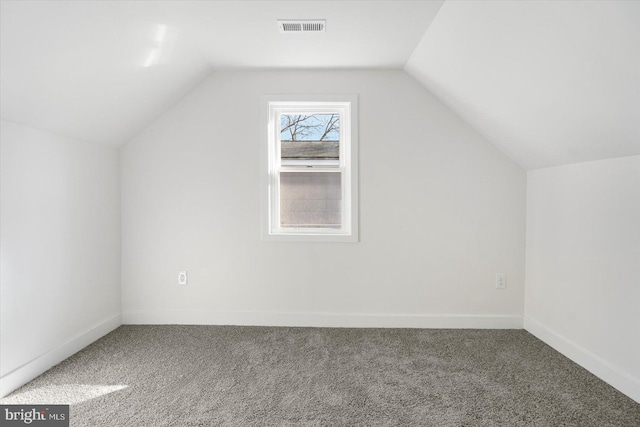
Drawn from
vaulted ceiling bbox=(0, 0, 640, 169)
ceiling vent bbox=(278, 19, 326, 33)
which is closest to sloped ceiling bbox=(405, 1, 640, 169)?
vaulted ceiling bbox=(0, 0, 640, 169)

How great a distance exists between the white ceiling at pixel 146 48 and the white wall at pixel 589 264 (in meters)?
1.59

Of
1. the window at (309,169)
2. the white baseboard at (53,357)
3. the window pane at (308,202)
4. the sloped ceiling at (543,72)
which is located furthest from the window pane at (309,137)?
the white baseboard at (53,357)

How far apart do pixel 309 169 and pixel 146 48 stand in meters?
1.70

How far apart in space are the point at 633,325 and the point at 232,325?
2.99 m

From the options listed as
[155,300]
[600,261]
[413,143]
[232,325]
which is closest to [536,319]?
[600,261]

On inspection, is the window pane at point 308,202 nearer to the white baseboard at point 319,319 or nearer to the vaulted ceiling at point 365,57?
the white baseboard at point 319,319

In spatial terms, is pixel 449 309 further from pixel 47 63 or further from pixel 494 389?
pixel 47 63

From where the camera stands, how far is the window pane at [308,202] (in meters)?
3.62

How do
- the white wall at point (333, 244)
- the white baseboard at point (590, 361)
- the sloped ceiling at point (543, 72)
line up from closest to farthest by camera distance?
the sloped ceiling at point (543, 72)
the white baseboard at point (590, 361)
the white wall at point (333, 244)

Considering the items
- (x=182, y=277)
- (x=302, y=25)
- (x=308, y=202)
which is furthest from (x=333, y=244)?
(x=302, y=25)

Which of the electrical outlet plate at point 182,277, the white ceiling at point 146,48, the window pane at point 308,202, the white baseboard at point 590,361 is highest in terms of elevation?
the white ceiling at point 146,48

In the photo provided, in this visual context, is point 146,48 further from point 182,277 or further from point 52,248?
point 182,277

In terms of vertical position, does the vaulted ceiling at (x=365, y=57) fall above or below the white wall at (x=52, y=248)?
above

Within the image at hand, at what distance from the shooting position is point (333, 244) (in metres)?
3.46
